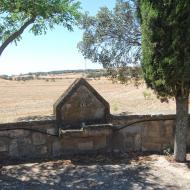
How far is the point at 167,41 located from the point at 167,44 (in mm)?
57

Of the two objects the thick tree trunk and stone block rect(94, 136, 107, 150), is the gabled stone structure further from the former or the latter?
the thick tree trunk

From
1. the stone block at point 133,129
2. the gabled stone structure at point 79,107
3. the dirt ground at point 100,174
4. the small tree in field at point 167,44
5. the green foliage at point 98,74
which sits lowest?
the dirt ground at point 100,174

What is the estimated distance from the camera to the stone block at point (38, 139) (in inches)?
351

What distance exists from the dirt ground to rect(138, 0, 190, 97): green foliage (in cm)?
169

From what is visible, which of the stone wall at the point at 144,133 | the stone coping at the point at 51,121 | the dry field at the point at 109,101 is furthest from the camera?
the dry field at the point at 109,101

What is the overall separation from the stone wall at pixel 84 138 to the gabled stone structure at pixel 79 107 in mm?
239

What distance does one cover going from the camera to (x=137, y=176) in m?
7.78

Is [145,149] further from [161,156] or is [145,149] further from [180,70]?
[180,70]

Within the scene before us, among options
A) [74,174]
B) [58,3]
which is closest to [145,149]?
[74,174]

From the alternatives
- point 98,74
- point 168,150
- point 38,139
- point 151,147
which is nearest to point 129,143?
point 151,147

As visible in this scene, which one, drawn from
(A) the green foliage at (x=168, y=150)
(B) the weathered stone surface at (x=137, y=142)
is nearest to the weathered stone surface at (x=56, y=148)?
(B) the weathered stone surface at (x=137, y=142)

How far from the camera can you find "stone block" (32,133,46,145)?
29.2ft

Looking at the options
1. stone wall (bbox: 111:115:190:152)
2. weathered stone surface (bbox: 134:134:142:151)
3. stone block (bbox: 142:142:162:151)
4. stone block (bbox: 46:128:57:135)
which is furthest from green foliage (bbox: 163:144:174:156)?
stone block (bbox: 46:128:57:135)

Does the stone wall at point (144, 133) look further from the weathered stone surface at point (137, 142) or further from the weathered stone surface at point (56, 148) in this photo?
the weathered stone surface at point (56, 148)
